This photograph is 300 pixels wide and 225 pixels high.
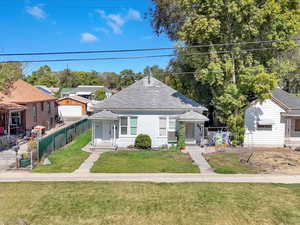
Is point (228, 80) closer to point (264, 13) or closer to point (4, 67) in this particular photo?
point (264, 13)

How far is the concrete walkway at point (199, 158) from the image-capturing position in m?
12.4

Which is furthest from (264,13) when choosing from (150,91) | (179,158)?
(179,158)

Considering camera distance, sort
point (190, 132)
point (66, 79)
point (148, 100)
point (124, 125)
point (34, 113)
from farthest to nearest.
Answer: point (66, 79) → point (34, 113) → point (148, 100) → point (190, 132) → point (124, 125)

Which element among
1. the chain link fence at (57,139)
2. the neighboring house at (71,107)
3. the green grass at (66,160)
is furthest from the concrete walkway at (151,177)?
the neighboring house at (71,107)

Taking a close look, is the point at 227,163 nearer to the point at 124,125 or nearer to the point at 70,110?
the point at 124,125

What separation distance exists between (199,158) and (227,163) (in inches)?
75.7

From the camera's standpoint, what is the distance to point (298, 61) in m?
26.5

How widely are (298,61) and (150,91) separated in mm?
20224

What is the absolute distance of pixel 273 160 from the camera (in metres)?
14.2

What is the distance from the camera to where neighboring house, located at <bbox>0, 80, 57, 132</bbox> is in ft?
70.1

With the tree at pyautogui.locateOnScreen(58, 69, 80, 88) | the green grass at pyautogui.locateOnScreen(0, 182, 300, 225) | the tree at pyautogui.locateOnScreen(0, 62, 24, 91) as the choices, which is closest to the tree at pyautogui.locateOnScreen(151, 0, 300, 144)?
the green grass at pyautogui.locateOnScreen(0, 182, 300, 225)

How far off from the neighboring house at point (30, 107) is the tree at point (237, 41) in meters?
16.5

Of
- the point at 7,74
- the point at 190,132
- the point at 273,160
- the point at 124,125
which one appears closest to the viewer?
the point at 273,160

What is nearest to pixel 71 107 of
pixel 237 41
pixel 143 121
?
pixel 143 121
